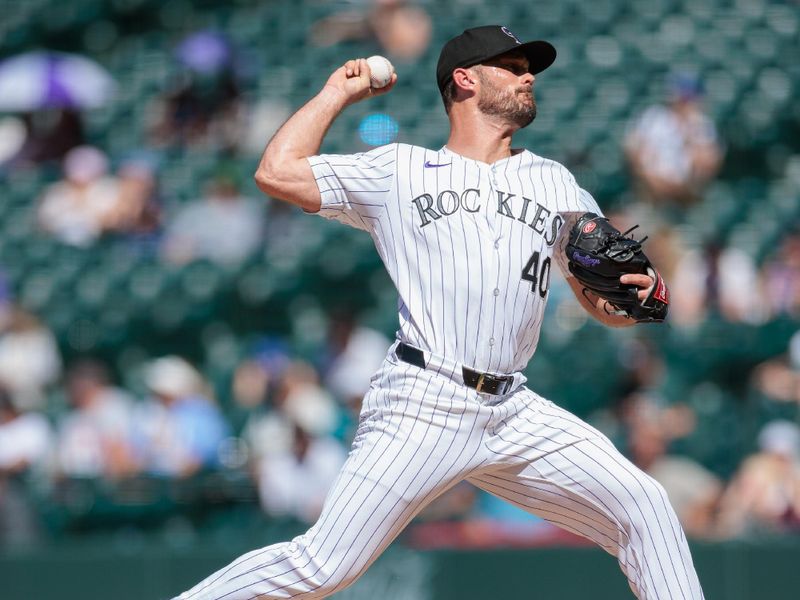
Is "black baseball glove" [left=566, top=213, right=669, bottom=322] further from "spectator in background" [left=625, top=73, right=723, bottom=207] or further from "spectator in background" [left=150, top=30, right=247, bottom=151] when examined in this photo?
"spectator in background" [left=150, top=30, right=247, bottom=151]

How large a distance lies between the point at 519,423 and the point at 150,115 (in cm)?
578

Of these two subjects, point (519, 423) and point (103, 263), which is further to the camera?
point (103, 263)

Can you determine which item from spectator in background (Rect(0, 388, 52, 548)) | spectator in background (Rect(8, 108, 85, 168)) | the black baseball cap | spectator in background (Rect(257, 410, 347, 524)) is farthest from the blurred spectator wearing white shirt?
the black baseball cap

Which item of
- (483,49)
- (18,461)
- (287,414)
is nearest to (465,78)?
(483,49)

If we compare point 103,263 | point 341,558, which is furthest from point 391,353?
point 103,263

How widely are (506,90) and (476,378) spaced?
2.86 ft

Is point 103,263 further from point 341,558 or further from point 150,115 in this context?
point 341,558

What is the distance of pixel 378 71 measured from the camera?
3748 mm

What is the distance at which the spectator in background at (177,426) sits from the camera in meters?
7.13

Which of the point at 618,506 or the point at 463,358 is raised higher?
the point at 463,358

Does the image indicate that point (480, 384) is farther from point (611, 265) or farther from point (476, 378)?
point (611, 265)

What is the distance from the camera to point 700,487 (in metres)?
6.92

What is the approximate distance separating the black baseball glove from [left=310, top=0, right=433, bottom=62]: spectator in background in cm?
538

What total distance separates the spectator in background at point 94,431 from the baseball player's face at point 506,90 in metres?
3.98
